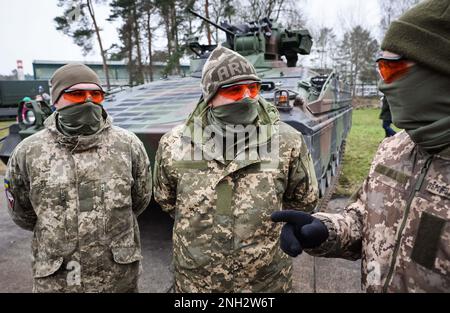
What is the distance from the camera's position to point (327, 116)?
17.4 feet

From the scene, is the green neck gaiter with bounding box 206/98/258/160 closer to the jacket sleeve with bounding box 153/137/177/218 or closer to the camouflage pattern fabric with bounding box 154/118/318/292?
the camouflage pattern fabric with bounding box 154/118/318/292

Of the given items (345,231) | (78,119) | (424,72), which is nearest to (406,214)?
(345,231)

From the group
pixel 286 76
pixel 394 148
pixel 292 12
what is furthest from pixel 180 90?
pixel 292 12

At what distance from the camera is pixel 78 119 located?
215 centimetres

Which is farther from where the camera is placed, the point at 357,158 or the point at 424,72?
the point at 357,158

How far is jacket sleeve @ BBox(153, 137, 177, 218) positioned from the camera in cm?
208

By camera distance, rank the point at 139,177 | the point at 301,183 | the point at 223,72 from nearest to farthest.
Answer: the point at 223,72
the point at 301,183
the point at 139,177

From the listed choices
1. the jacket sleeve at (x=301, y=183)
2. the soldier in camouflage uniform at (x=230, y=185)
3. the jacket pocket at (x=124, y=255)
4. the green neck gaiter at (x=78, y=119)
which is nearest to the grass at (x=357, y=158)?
A: the jacket sleeve at (x=301, y=183)

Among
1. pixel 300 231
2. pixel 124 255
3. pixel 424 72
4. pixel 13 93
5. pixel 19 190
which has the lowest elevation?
pixel 13 93

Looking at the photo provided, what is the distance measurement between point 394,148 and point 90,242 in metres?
1.67

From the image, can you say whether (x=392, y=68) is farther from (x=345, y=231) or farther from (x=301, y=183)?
(x=301, y=183)

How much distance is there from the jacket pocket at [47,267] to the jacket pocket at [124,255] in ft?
0.94

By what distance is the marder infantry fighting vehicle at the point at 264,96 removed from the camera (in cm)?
387

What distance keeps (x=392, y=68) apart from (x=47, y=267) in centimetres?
196
